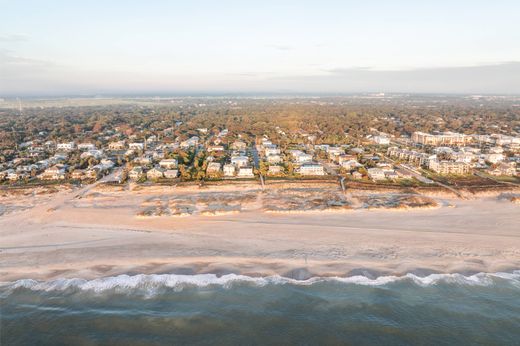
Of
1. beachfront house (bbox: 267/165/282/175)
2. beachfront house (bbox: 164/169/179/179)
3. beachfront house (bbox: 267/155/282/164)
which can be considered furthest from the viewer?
beachfront house (bbox: 267/155/282/164)

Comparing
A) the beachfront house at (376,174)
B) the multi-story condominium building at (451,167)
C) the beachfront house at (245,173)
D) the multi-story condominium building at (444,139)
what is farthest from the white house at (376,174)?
the multi-story condominium building at (444,139)

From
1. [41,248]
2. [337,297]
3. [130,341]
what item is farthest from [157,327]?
[41,248]

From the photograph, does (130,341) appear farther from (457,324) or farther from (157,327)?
(457,324)

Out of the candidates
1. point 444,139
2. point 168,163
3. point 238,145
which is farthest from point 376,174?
point 444,139

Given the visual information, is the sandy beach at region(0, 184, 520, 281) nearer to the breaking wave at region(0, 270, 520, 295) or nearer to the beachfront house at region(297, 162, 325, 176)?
the breaking wave at region(0, 270, 520, 295)

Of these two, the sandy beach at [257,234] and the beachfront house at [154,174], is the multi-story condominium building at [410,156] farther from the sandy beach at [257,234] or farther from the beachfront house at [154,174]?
the beachfront house at [154,174]

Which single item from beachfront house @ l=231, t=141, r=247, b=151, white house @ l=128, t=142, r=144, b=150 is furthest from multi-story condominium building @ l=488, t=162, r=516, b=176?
white house @ l=128, t=142, r=144, b=150
